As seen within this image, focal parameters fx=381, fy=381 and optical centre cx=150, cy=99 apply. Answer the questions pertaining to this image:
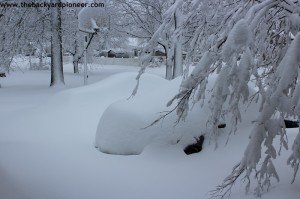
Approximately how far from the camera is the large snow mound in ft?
20.8

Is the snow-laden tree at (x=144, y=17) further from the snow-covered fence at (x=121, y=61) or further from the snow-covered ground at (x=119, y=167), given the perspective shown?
the snow-covered fence at (x=121, y=61)

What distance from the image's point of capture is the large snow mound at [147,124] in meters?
6.34

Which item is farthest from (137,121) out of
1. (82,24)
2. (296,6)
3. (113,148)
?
(82,24)

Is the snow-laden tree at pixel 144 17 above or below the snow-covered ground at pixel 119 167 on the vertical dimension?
above

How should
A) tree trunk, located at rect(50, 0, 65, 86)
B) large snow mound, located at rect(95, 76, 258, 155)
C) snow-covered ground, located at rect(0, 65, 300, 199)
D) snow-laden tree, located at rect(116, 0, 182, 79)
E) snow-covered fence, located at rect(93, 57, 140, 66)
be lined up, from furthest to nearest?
snow-covered fence, located at rect(93, 57, 140, 66), snow-laden tree, located at rect(116, 0, 182, 79), tree trunk, located at rect(50, 0, 65, 86), large snow mound, located at rect(95, 76, 258, 155), snow-covered ground, located at rect(0, 65, 300, 199)

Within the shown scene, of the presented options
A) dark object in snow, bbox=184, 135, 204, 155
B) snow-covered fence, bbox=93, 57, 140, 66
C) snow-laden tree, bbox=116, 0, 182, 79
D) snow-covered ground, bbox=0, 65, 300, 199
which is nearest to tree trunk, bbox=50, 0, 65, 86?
snow-laden tree, bbox=116, 0, 182, 79

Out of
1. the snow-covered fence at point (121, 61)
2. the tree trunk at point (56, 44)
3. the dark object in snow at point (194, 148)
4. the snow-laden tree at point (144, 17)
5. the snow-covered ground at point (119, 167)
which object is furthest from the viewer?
the snow-covered fence at point (121, 61)

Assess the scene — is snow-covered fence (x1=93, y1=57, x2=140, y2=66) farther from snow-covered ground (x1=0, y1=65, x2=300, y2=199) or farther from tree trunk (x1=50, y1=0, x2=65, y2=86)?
snow-covered ground (x1=0, y1=65, x2=300, y2=199)

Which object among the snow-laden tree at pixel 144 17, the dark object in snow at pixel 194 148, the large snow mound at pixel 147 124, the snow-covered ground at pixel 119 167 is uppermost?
the snow-laden tree at pixel 144 17

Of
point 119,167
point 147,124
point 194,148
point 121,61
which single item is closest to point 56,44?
point 147,124

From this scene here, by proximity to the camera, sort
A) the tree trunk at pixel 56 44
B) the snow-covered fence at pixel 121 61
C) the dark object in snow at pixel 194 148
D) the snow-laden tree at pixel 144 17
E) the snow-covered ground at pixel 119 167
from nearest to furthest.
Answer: the snow-covered ground at pixel 119 167 < the dark object in snow at pixel 194 148 < the tree trunk at pixel 56 44 < the snow-laden tree at pixel 144 17 < the snow-covered fence at pixel 121 61

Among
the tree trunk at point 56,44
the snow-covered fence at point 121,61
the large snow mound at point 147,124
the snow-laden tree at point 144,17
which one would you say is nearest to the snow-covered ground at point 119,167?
the large snow mound at point 147,124

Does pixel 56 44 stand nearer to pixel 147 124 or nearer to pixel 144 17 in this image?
pixel 144 17

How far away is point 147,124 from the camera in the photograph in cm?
661
